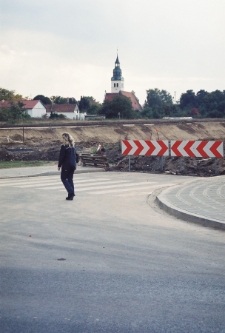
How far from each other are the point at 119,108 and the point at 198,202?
92012mm

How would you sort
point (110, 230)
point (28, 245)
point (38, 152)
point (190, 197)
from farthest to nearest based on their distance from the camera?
point (38, 152) → point (190, 197) → point (110, 230) → point (28, 245)

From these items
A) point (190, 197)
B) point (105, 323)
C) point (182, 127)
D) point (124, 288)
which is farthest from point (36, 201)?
point (182, 127)

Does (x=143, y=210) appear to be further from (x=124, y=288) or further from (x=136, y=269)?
(x=124, y=288)

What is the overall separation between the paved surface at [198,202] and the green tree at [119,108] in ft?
286

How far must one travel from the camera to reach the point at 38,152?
107 feet

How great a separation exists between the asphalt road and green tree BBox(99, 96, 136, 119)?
91.5 m

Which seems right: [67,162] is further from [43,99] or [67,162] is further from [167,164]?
[43,99]

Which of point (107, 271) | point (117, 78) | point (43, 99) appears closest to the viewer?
point (107, 271)

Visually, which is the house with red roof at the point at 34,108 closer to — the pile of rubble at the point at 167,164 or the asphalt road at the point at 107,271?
the pile of rubble at the point at 167,164

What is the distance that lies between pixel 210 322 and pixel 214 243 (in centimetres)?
377

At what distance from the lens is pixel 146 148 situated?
924 inches

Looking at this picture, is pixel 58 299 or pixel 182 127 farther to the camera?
pixel 182 127

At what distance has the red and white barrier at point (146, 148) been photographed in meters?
22.9

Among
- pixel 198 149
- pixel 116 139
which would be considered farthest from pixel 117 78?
pixel 198 149
